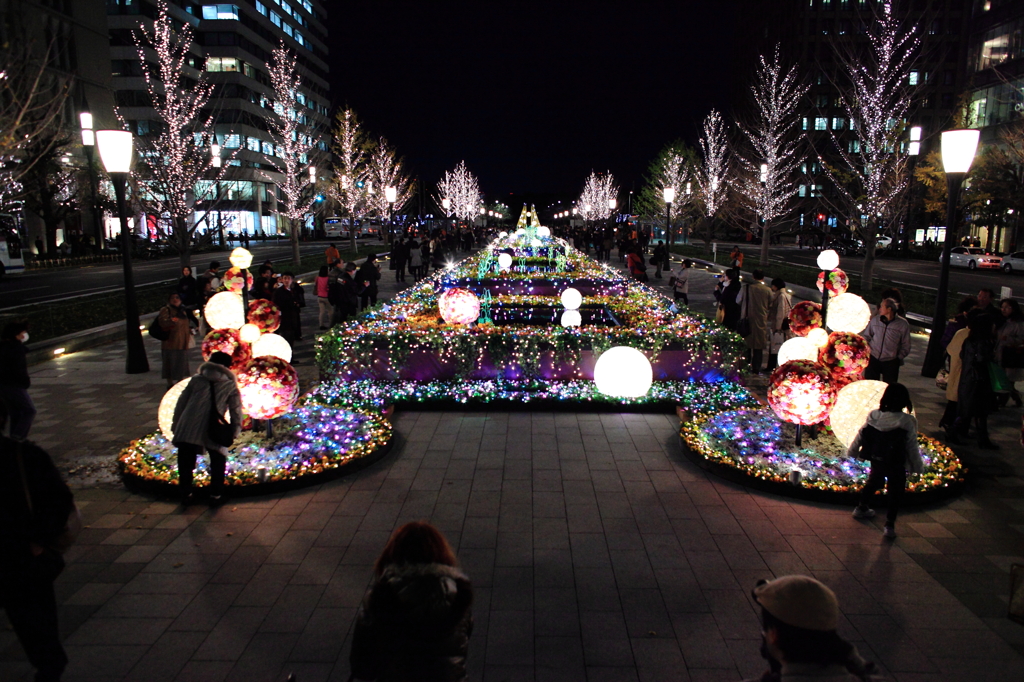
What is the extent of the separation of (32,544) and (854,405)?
6754mm

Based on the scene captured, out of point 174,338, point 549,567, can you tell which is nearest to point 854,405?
point 549,567

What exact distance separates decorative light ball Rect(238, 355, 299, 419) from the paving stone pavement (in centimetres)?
108

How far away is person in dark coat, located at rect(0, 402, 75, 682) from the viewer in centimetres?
350

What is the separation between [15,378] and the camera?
24.2 ft

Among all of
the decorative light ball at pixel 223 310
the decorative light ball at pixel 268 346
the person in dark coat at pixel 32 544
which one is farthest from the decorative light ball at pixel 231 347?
the person in dark coat at pixel 32 544

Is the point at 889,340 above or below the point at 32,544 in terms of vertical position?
above

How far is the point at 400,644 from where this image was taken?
9.00 feet

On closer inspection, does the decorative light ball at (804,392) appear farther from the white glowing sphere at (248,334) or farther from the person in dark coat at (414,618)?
the white glowing sphere at (248,334)

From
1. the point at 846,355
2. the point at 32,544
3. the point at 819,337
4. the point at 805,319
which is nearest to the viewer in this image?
the point at 32,544

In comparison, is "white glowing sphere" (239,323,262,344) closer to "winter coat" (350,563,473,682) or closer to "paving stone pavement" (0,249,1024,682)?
"paving stone pavement" (0,249,1024,682)

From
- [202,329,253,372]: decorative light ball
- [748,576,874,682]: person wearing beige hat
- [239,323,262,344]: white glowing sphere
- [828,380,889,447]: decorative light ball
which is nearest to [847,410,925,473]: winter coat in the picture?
[828,380,889,447]: decorative light ball

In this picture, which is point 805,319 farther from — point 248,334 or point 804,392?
point 248,334

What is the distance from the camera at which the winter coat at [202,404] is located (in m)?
6.20

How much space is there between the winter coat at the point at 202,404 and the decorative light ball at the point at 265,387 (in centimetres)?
96
